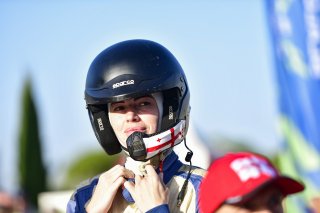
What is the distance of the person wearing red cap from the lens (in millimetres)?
4082

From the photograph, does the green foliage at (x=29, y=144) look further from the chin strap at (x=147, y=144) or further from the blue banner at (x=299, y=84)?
the chin strap at (x=147, y=144)

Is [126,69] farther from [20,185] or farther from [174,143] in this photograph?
[20,185]

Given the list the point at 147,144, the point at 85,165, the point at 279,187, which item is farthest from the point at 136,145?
the point at 85,165

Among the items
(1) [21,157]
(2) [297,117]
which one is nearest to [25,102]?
(1) [21,157]

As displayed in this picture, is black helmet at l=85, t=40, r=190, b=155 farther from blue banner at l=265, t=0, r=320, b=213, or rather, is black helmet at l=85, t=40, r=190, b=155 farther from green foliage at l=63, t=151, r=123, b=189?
green foliage at l=63, t=151, r=123, b=189

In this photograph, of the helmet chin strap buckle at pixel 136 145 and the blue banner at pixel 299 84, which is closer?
the helmet chin strap buckle at pixel 136 145

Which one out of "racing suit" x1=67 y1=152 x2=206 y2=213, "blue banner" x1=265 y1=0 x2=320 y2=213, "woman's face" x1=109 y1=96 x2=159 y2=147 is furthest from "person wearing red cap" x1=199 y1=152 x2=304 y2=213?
"blue banner" x1=265 y1=0 x2=320 y2=213

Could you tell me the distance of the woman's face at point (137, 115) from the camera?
5.11m

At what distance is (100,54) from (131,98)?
1.18 ft

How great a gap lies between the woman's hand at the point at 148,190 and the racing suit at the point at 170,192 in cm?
8

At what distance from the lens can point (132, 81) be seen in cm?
509

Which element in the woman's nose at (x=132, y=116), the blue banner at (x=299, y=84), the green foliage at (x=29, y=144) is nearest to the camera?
the woman's nose at (x=132, y=116)

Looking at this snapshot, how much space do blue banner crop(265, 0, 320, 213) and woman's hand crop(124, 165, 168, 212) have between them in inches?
197

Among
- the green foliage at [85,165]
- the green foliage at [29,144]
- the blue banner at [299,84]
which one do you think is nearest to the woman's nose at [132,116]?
the blue banner at [299,84]
